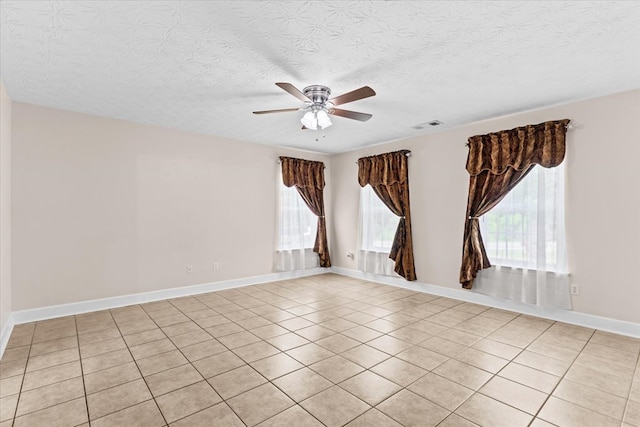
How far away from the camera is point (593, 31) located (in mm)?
2283

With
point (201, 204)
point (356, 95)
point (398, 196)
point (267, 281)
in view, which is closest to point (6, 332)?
point (201, 204)

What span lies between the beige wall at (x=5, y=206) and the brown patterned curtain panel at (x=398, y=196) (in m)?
5.12

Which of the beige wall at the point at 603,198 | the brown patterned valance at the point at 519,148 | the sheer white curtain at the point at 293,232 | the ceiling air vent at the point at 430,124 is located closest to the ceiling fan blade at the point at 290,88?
the ceiling air vent at the point at 430,124

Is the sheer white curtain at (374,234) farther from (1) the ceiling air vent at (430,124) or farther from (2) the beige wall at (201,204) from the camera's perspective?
(1) the ceiling air vent at (430,124)

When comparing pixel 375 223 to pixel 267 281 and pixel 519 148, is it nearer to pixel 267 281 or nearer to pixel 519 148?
pixel 267 281

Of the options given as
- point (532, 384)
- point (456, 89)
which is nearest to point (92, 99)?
point (456, 89)

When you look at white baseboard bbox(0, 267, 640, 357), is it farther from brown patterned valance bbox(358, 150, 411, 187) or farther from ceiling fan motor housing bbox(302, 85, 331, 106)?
ceiling fan motor housing bbox(302, 85, 331, 106)

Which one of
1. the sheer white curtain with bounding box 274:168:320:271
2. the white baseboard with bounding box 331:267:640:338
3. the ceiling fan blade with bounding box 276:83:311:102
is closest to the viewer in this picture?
the ceiling fan blade with bounding box 276:83:311:102

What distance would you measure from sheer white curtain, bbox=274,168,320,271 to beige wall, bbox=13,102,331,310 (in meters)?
0.27

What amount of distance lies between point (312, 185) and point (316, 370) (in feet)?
14.1

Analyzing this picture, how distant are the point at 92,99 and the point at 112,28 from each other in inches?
71.8

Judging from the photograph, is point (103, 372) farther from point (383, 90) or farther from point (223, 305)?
point (383, 90)

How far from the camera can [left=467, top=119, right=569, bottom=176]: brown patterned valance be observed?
3814mm

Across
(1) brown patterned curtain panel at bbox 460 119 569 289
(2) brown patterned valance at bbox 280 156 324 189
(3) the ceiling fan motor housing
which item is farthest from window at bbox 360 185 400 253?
(3) the ceiling fan motor housing
